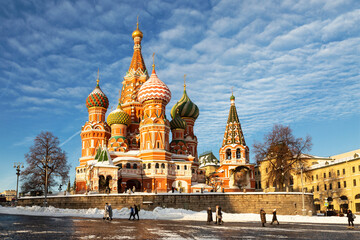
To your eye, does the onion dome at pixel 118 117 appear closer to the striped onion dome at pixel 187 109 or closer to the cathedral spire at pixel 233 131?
the striped onion dome at pixel 187 109

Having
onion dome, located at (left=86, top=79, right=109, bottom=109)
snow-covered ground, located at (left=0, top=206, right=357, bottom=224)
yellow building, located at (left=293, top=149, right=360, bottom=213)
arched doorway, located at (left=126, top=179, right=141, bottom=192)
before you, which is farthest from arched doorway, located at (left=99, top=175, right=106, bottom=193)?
yellow building, located at (left=293, top=149, right=360, bottom=213)

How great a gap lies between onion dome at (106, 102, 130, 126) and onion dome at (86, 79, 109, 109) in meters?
2.46

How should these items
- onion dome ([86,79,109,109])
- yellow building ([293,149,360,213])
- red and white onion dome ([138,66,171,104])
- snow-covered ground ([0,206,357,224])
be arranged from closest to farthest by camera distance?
snow-covered ground ([0,206,357,224]) < yellow building ([293,149,360,213]) < red and white onion dome ([138,66,171,104]) < onion dome ([86,79,109,109])

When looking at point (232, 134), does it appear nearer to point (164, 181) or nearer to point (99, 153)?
point (164, 181)

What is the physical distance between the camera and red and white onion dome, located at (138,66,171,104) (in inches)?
2117

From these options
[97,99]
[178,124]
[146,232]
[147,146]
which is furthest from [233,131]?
[146,232]

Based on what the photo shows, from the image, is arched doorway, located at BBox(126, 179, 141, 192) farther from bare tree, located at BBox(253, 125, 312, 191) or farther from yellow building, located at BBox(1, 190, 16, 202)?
yellow building, located at BBox(1, 190, 16, 202)

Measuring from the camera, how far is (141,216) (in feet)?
105

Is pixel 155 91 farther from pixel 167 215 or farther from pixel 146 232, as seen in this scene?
pixel 146 232

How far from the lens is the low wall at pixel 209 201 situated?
123 ft

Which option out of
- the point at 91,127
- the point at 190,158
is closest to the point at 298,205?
the point at 190,158

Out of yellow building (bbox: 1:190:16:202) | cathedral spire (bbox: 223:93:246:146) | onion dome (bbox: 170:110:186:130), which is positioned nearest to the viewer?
onion dome (bbox: 170:110:186:130)

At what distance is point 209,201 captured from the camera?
3816cm

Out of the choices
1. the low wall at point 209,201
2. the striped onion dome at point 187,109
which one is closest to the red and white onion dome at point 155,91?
the striped onion dome at point 187,109
